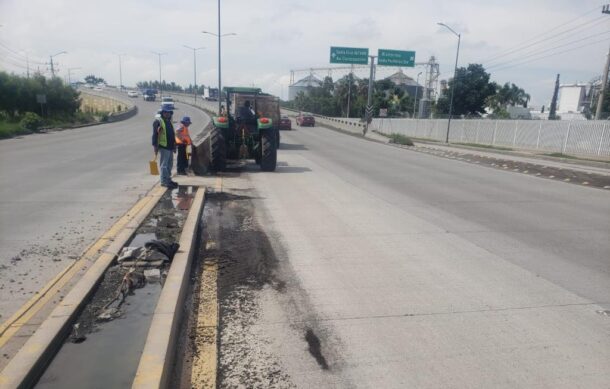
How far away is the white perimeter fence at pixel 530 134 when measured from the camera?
94.8ft

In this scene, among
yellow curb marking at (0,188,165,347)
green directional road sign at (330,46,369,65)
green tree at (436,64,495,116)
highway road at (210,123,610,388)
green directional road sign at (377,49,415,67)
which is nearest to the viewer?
highway road at (210,123,610,388)

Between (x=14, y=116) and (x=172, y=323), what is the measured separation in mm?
37334

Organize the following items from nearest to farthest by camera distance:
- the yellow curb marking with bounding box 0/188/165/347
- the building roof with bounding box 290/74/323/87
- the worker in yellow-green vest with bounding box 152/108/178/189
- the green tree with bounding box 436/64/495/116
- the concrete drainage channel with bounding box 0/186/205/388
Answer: the concrete drainage channel with bounding box 0/186/205/388 → the yellow curb marking with bounding box 0/188/165/347 → the worker in yellow-green vest with bounding box 152/108/178/189 → the green tree with bounding box 436/64/495/116 → the building roof with bounding box 290/74/323/87

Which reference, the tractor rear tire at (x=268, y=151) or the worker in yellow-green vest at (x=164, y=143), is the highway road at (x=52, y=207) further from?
the tractor rear tire at (x=268, y=151)

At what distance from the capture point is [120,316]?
424 centimetres

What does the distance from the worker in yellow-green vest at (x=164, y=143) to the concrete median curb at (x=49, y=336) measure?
538 centimetres

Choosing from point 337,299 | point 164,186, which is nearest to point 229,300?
point 337,299

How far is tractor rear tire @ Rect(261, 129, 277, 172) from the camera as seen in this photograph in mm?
14422

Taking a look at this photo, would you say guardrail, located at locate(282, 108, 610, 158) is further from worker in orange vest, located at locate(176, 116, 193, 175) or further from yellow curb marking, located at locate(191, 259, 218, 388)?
yellow curb marking, located at locate(191, 259, 218, 388)

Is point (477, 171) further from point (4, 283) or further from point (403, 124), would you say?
point (403, 124)

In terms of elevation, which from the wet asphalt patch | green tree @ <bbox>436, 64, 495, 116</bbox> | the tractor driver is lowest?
the wet asphalt patch

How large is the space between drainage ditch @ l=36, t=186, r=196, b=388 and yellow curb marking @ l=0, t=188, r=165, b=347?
0.41m

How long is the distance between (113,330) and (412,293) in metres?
2.97

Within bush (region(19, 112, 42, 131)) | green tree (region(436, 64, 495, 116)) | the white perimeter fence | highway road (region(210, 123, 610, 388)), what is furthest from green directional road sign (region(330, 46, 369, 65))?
highway road (region(210, 123, 610, 388))
